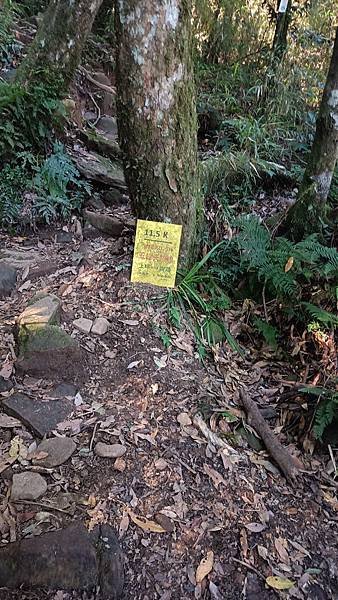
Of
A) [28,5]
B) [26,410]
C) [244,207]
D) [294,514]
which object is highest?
[28,5]

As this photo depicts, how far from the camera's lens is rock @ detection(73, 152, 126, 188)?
478cm

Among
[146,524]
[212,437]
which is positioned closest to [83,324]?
[212,437]

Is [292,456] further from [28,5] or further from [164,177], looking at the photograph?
[28,5]

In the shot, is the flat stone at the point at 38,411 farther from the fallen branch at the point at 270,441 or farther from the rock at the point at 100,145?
the rock at the point at 100,145

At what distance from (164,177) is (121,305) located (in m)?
0.90

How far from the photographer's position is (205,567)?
2127 millimetres

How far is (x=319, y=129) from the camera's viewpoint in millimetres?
3824

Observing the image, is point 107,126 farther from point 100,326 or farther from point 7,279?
point 100,326

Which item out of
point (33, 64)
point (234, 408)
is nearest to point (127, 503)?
point (234, 408)

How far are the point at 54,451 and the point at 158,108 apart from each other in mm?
2100

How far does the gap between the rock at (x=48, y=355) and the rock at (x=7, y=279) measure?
2.57ft

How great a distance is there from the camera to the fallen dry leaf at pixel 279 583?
212 cm

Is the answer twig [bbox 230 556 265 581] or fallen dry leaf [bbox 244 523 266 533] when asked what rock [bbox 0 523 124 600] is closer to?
twig [bbox 230 556 265 581]

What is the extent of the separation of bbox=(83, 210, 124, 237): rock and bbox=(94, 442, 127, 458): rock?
2010mm
